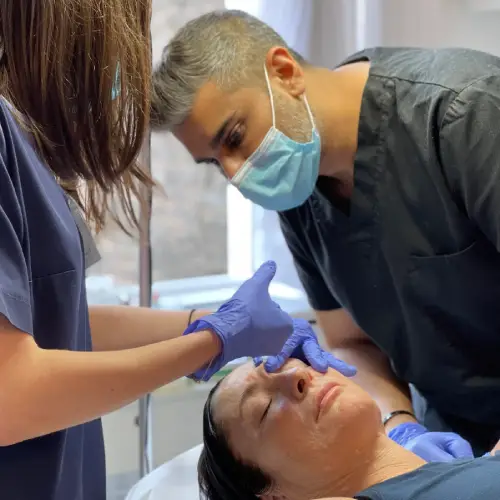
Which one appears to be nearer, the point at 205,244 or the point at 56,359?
the point at 56,359

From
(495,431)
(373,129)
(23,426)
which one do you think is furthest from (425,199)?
(23,426)

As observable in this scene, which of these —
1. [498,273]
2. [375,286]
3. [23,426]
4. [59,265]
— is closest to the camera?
[23,426]

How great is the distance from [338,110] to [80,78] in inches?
26.5

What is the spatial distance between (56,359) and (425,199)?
0.83 metres

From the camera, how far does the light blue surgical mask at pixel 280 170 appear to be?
1454 millimetres

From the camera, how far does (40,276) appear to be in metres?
1.03

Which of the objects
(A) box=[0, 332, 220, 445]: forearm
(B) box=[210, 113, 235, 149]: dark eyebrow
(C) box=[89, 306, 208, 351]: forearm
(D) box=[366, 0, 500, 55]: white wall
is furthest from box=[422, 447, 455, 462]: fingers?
(D) box=[366, 0, 500, 55]: white wall

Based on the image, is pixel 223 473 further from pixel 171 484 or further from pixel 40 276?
pixel 40 276

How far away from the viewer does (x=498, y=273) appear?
1399mm

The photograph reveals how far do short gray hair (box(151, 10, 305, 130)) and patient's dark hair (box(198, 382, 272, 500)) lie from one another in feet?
2.08

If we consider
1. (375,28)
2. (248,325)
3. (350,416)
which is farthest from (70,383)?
(375,28)

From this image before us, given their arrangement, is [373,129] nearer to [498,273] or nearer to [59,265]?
[498,273]

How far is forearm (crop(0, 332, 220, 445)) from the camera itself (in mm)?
882

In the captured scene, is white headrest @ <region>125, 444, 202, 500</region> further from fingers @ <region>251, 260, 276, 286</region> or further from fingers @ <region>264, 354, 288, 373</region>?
fingers @ <region>251, 260, 276, 286</region>
